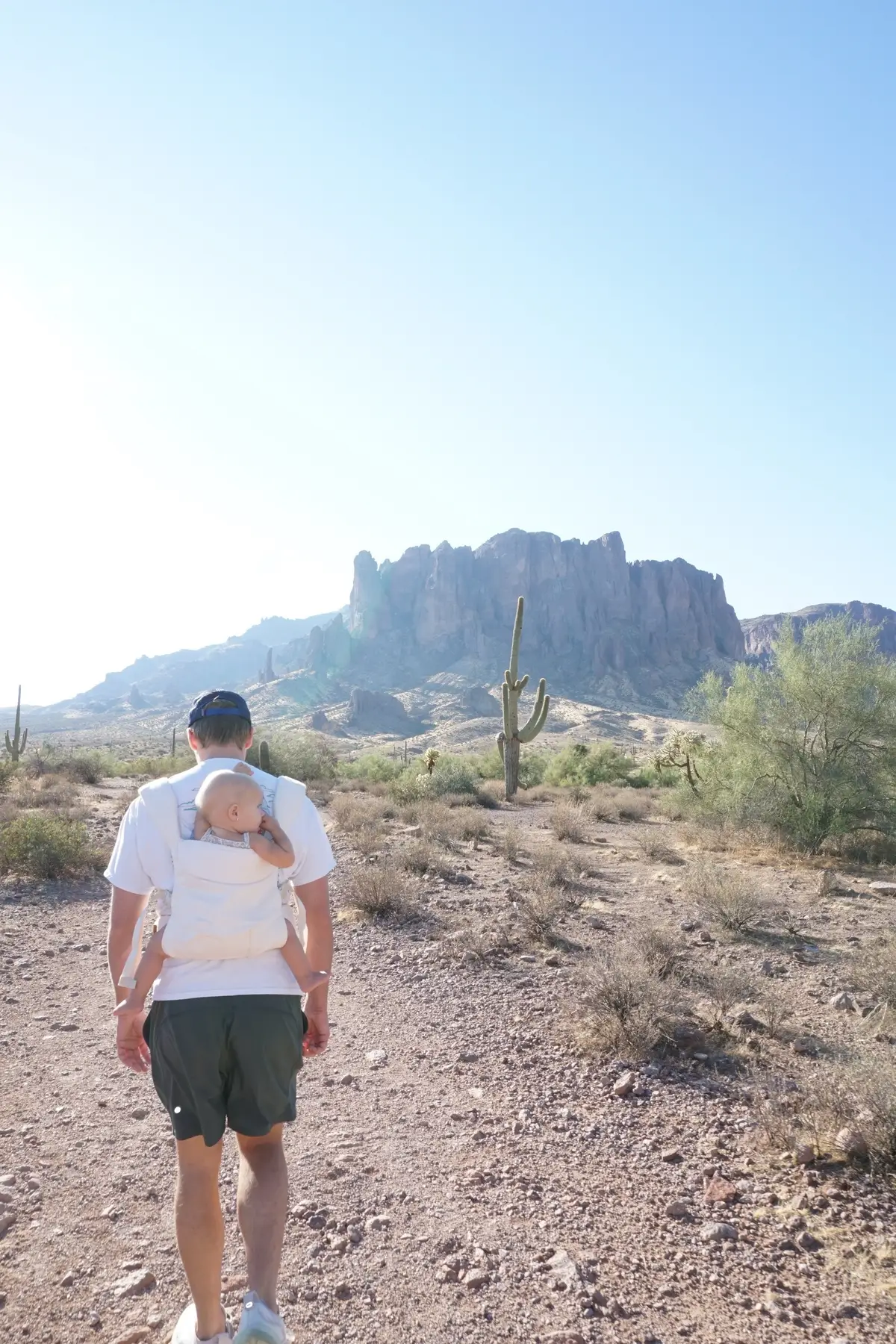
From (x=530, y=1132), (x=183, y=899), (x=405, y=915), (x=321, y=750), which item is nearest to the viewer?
(x=183, y=899)

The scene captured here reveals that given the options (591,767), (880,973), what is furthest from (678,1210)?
(591,767)

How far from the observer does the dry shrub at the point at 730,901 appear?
7438mm

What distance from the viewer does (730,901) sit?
7.58 meters

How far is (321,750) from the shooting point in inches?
1193

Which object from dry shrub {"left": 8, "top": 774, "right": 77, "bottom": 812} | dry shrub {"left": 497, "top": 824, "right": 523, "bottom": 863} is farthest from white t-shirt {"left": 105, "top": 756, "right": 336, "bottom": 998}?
dry shrub {"left": 8, "top": 774, "right": 77, "bottom": 812}

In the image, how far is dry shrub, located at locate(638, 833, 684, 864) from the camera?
38.4ft

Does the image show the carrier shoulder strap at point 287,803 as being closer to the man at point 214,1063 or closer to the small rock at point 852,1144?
the man at point 214,1063

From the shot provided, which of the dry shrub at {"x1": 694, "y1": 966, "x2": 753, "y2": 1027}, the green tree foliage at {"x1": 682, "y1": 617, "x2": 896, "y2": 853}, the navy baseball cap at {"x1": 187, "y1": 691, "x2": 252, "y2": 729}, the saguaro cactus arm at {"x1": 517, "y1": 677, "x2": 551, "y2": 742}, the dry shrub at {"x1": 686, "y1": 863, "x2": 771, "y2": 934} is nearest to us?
the navy baseball cap at {"x1": 187, "y1": 691, "x2": 252, "y2": 729}

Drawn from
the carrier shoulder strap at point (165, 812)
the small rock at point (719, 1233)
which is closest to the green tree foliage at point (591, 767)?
the small rock at point (719, 1233)

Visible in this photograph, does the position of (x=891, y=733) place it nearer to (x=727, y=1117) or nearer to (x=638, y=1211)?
(x=727, y=1117)

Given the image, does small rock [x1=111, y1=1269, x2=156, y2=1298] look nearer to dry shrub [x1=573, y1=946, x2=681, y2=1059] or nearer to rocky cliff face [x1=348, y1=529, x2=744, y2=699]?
dry shrub [x1=573, y1=946, x2=681, y2=1059]

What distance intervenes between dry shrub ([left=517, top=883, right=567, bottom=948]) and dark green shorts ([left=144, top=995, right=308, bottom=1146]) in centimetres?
513

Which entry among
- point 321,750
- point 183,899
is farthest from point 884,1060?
point 321,750

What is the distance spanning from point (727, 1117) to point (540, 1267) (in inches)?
59.5
